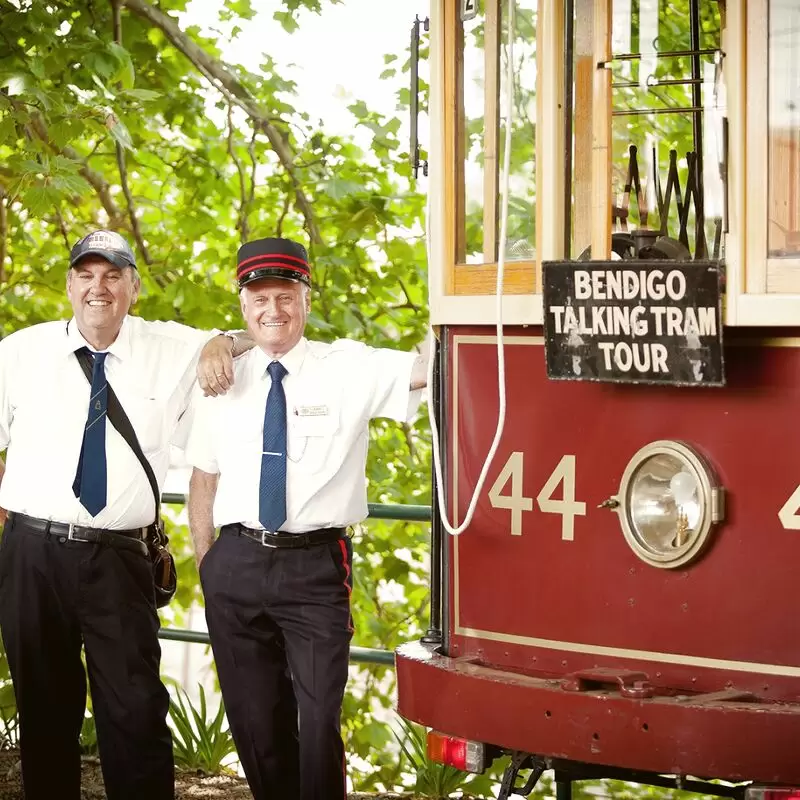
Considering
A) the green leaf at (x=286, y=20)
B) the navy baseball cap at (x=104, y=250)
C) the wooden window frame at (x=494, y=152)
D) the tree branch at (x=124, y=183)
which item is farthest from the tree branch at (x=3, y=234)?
the wooden window frame at (x=494, y=152)

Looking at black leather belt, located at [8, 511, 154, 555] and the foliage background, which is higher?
the foliage background

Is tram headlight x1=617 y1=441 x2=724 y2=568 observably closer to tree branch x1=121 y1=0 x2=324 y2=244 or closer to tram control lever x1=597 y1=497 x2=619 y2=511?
tram control lever x1=597 y1=497 x2=619 y2=511

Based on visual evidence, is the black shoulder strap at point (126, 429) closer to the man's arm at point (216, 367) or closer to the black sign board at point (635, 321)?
the man's arm at point (216, 367)

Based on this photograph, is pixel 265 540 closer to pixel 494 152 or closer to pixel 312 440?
pixel 312 440

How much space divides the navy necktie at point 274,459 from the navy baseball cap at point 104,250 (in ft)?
2.14

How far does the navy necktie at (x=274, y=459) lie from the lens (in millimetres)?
4469

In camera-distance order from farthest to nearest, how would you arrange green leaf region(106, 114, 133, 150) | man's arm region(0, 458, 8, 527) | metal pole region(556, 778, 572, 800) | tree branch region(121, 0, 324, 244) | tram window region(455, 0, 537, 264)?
tree branch region(121, 0, 324, 244) < green leaf region(106, 114, 133, 150) < man's arm region(0, 458, 8, 527) < metal pole region(556, 778, 572, 800) < tram window region(455, 0, 537, 264)

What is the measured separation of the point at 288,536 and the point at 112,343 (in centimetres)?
95

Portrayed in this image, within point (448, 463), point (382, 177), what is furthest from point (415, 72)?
point (382, 177)

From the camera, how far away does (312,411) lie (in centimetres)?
459

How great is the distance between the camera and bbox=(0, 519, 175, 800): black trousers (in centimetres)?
473

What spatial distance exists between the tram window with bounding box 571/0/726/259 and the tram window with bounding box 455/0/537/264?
0.13 m

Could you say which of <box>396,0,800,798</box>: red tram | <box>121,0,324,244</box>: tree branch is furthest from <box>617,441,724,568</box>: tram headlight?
<box>121,0,324,244</box>: tree branch

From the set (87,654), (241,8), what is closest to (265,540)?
(87,654)
